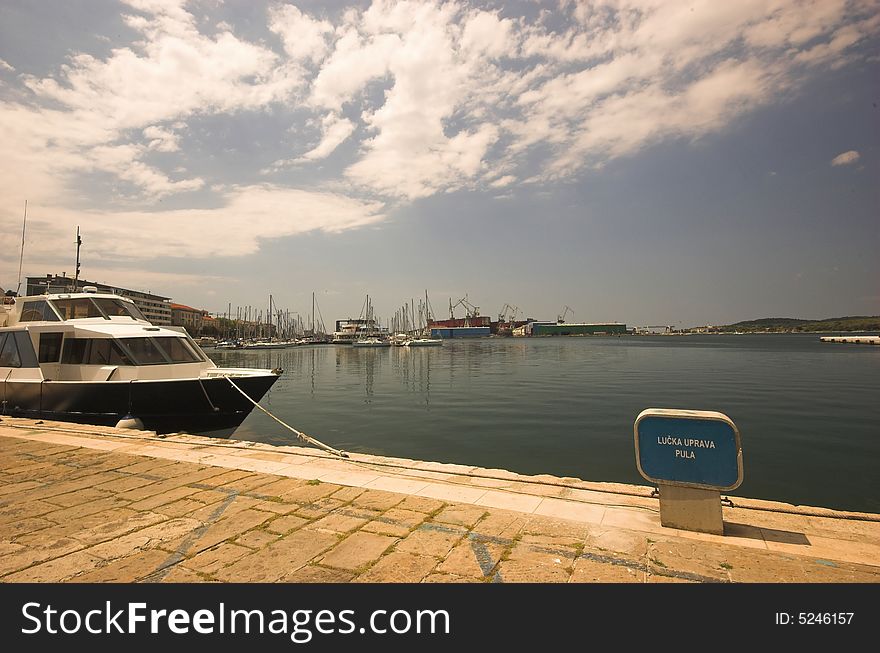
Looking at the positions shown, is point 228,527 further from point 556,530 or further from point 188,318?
point 188,318

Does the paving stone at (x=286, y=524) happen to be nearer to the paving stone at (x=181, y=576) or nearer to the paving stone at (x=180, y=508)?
the paving stone at (x=181, y=576)

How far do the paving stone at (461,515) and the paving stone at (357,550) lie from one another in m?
0.68

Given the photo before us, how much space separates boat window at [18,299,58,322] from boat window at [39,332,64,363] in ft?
1.88

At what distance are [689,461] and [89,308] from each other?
17987mm

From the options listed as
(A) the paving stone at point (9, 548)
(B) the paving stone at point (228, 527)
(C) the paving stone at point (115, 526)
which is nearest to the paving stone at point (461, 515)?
(B) the paving stone at point (228, 527)

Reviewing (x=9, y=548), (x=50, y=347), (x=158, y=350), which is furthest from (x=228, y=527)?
(x=50, y=347)

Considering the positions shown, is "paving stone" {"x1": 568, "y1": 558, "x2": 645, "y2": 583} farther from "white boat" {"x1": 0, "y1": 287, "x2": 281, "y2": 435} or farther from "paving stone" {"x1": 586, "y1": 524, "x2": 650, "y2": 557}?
"white boat" {"x1": 0, "y1": 287, "x2": 281, "y2": 435}

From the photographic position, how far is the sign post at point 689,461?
4.15 m

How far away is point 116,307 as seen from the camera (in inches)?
623

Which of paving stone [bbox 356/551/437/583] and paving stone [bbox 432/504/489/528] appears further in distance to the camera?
paving stone [bbox 432/504/489/528]

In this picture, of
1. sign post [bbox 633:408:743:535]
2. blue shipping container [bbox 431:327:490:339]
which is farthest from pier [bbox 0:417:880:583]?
blue shipping container [bbox 431:327:490:339]

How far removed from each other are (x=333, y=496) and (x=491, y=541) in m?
2.18

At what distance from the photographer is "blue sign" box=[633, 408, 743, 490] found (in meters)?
4.12
